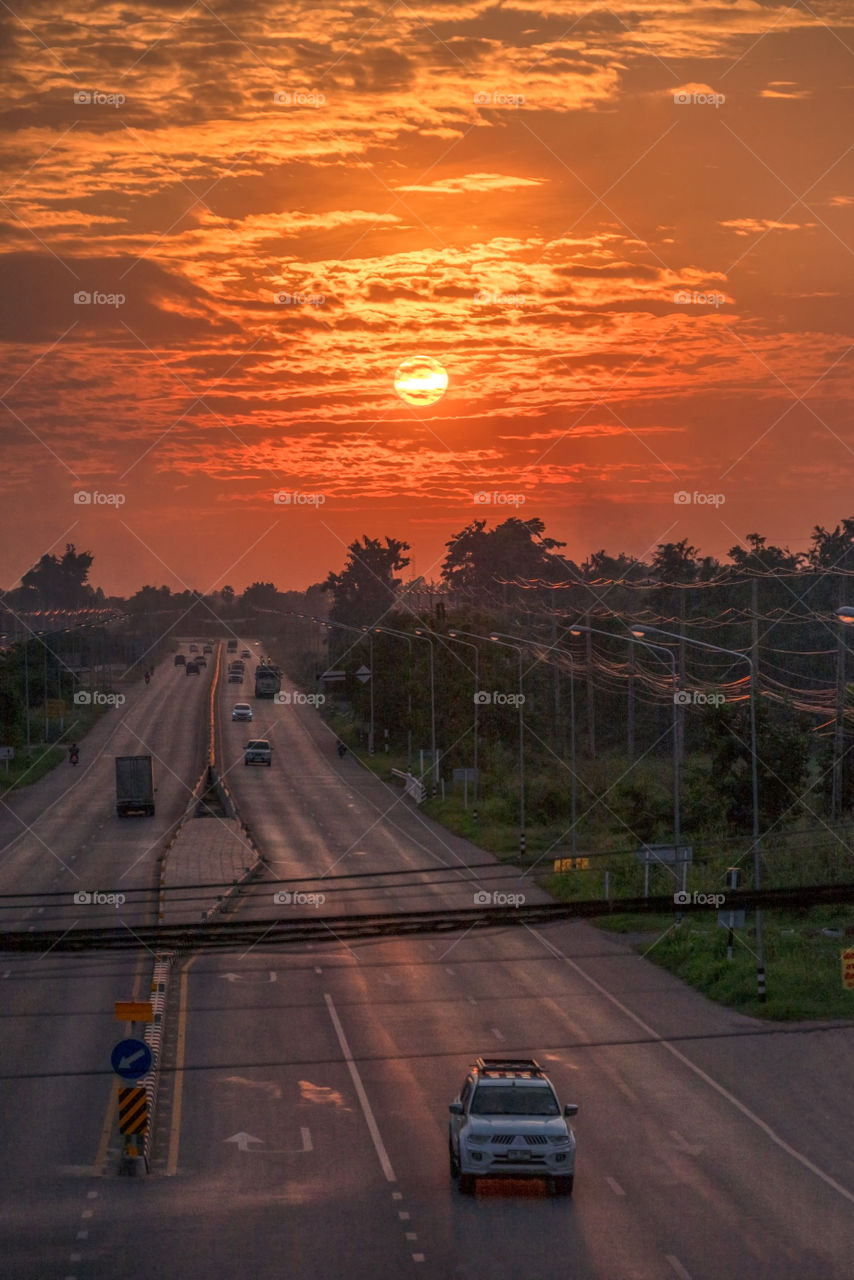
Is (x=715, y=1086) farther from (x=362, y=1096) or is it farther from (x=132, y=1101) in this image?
(x=132, y=1101)

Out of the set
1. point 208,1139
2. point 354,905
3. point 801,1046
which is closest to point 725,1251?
point 208,1139

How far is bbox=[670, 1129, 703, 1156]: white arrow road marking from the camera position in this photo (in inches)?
1114

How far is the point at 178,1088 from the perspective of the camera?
111 ft

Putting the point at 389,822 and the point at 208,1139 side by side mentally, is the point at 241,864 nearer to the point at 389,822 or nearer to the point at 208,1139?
the point at 389,822

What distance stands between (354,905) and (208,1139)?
1166 inches

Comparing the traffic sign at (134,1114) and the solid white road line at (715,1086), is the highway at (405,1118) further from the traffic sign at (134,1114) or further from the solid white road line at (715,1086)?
the traffic sign at (134,1114)

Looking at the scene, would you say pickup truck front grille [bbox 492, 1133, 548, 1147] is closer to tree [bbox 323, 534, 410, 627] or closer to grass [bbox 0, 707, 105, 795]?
grass [bbox 0, 707, 105, 795]

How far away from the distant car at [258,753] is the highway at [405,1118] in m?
49.7

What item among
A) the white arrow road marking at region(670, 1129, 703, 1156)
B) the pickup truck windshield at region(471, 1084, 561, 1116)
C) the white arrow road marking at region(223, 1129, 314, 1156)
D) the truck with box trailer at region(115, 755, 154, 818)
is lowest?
the white arrow road marking at region(223, 1129, 314, 1156)

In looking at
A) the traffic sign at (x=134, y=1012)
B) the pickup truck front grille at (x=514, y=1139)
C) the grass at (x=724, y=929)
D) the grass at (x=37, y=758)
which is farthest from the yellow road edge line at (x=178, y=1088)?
the grass at (x=37, y=758)

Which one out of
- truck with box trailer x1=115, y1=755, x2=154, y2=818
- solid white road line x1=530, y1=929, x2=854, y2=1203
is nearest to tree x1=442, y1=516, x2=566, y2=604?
truck with box trailer x1=115, y1=755, x2=154, y2=818

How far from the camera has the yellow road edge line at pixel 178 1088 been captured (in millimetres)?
28322

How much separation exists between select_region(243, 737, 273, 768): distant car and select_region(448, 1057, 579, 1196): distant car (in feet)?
276

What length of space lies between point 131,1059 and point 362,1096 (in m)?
7.12
